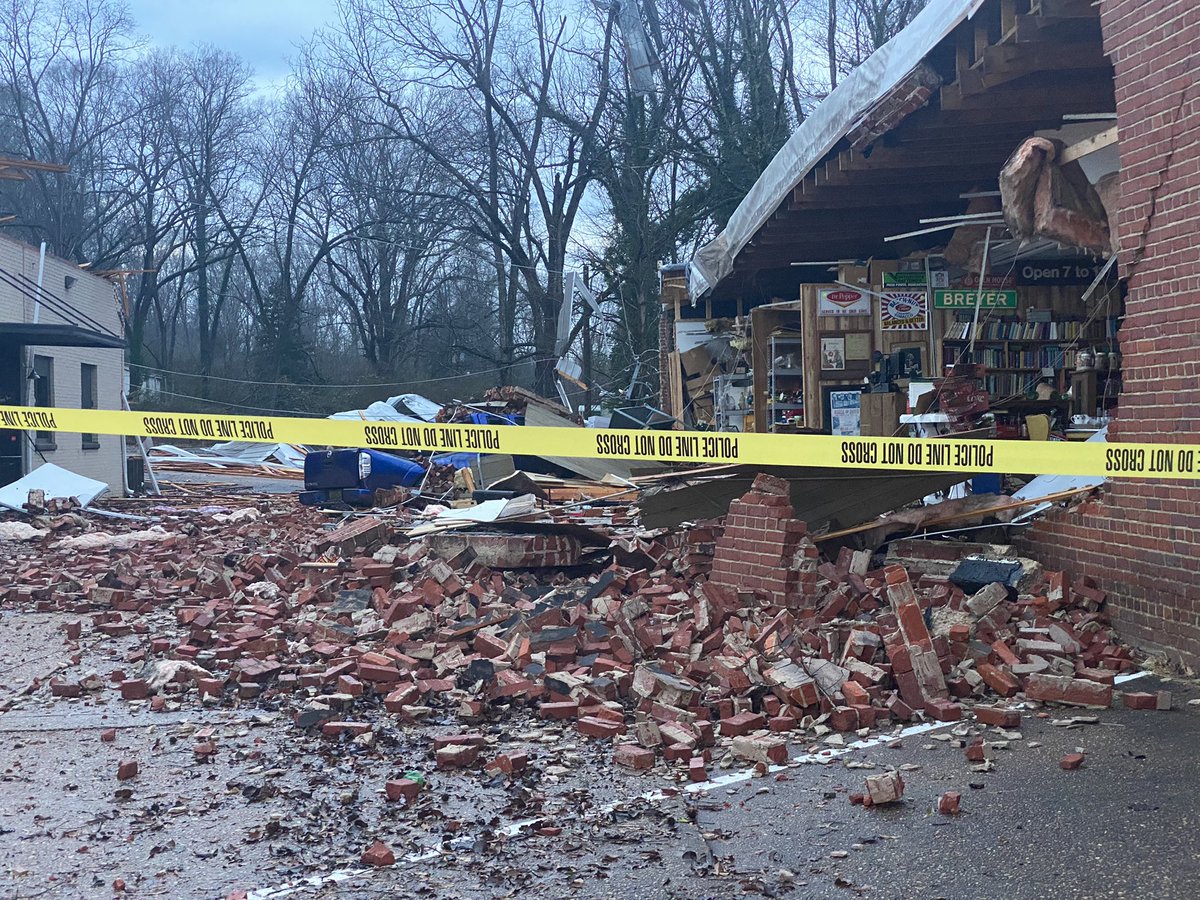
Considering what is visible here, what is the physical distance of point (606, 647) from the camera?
6906mm

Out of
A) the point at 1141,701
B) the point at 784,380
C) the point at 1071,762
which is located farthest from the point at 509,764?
the point at 784,380

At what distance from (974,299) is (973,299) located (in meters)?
0.02

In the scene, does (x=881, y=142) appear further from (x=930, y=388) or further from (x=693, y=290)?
(x=693, y=290)

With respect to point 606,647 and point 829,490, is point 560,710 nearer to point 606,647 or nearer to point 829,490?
point 606,647

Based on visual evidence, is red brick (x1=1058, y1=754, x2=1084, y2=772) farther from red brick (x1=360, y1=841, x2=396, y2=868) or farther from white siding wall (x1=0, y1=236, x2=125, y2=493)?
white siding wall (x1=0, y1=236, x2=125, y2=493)

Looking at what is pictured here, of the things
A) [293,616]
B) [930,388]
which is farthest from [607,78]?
[293,616]

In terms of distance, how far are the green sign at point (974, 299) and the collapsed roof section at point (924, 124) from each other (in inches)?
41.5

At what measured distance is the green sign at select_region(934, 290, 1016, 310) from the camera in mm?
11539

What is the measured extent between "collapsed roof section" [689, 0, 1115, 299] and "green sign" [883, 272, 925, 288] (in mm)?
607

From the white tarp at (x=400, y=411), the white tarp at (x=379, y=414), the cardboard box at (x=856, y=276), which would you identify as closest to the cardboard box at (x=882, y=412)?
the cardboard box at (x=856, y=276)

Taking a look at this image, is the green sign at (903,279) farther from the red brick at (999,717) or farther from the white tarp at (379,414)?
the white tarp at (379,414)

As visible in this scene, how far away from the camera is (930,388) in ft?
36.7

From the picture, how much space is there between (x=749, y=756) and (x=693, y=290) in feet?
38.7

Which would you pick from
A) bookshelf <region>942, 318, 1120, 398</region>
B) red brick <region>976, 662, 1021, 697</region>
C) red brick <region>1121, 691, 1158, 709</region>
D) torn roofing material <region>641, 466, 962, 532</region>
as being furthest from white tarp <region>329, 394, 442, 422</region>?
red brick <region>1121, 691, 1158, 709</region>
